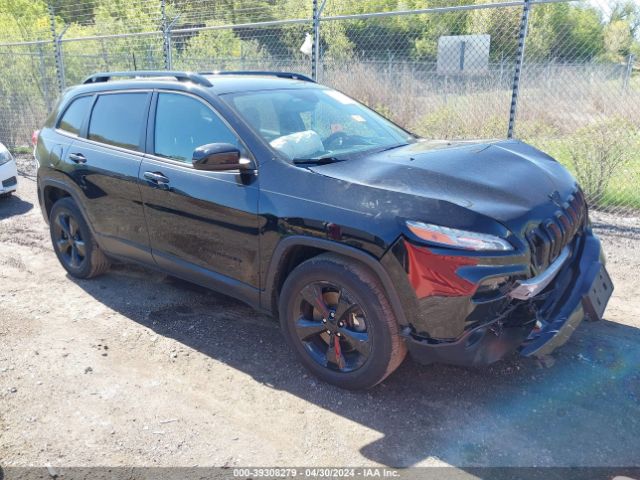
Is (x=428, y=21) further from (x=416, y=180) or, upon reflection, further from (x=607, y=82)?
(x=416, y=180)

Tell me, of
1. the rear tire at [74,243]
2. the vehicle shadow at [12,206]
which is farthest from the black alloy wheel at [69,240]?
the vehicle shadow at [12,206]

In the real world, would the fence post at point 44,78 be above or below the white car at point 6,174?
above

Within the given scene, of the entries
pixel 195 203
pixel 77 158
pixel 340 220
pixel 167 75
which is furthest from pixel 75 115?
pixel 340 220

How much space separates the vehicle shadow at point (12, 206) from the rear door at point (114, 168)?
11.2 ft

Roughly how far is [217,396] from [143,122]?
84.8 inches

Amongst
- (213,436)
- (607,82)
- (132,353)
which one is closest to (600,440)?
(213,436)

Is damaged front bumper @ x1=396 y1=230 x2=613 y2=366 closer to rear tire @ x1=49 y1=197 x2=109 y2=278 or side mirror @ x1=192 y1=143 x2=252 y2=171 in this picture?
side mirror @ x1=192 y1=143 x2=252 y2=171

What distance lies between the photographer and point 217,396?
332cm

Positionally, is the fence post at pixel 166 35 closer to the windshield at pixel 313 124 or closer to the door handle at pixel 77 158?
the door handle at pixel 77 158

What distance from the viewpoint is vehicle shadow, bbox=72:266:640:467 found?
2.77 metres

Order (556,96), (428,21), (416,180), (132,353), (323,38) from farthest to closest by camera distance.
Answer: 1. (428,21)
2. (323,38)
3. (556,96)
4. (132,353)
5. (416,180)

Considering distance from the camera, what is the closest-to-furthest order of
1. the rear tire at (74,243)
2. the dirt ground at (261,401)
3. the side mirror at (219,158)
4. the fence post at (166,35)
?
the dirt ground at (261,401) < the side mirror at (219,158) < the rear tire at (74,243) < the fence post at (166,35)

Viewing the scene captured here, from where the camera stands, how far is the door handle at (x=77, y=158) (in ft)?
15.1

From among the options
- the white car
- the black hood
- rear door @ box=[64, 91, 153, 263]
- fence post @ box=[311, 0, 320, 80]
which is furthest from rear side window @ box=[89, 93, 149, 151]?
the white car
